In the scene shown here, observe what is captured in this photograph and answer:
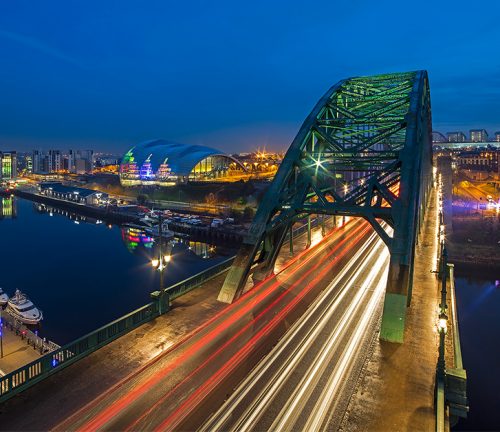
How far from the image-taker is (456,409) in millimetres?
11883

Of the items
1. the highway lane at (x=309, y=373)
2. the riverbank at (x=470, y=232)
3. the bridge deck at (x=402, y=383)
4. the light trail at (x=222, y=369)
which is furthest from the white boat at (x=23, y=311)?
the riverbank at (x=470, y=232)

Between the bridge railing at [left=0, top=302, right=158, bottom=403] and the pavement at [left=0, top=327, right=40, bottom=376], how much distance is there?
27.5ft

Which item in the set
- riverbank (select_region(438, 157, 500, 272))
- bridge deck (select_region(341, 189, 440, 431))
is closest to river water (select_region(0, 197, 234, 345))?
bridge deck (select_region(341, 189, 440, 431))

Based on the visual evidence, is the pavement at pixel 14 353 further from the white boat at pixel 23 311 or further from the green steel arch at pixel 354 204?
the green steel arch at pixel 354 204

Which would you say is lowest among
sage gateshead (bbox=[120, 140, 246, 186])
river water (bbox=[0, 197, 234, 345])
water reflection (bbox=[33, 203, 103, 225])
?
river water (bbox=[0, 197, 234, 345])

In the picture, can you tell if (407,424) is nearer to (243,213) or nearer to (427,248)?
(427,248)

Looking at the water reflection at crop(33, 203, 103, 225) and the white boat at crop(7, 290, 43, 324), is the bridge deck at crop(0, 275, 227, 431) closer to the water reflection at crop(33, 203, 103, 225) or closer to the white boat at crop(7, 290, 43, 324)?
the white boat at crop(7, 290, 43, 324)

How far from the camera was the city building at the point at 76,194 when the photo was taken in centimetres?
11125

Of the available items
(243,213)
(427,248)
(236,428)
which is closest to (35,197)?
(243,213)

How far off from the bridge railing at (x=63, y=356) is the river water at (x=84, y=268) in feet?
48.6

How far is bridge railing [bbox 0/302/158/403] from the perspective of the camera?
41.5 ft

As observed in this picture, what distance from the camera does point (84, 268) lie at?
5016cm

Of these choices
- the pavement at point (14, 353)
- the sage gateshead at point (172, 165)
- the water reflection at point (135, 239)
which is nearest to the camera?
the pavement at point (14, 353)

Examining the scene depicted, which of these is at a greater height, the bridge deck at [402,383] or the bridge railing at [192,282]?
the bridge railing at [192,282]
